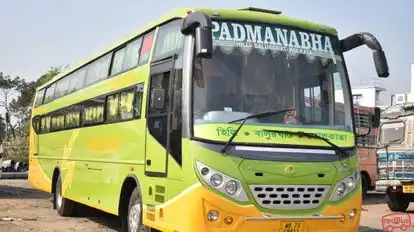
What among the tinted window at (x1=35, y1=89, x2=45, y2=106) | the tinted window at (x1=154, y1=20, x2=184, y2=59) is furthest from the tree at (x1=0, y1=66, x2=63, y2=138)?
the tinted window at (x1=154, y1=20, x2=184, y2=59)

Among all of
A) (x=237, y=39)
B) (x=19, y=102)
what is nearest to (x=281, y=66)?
(x=237, y=39)

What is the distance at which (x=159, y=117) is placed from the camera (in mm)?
7320

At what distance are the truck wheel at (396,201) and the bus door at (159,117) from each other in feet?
31.7

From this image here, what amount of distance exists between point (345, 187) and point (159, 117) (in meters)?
2.47

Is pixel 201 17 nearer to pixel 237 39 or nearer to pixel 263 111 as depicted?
pixel 237 39

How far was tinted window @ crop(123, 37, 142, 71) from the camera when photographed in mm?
8823

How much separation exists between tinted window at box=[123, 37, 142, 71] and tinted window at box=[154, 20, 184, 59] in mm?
894

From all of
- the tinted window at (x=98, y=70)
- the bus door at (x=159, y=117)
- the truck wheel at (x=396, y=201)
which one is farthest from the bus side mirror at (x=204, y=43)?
the truck wheel at (x=396, y=201)

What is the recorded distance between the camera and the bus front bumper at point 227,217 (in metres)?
6.14

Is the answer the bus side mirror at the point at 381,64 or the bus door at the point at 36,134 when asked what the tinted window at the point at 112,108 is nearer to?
the bus side mirror at the point at 381,64

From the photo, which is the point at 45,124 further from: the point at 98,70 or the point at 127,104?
the point at 127,104

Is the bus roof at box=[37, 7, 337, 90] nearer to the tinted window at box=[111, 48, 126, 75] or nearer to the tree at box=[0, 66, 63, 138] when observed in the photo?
the tinted window at box=[111, 48, 126, 75]

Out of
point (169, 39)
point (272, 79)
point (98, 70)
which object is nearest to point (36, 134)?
point (98, 70)

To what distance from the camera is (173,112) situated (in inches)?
269
